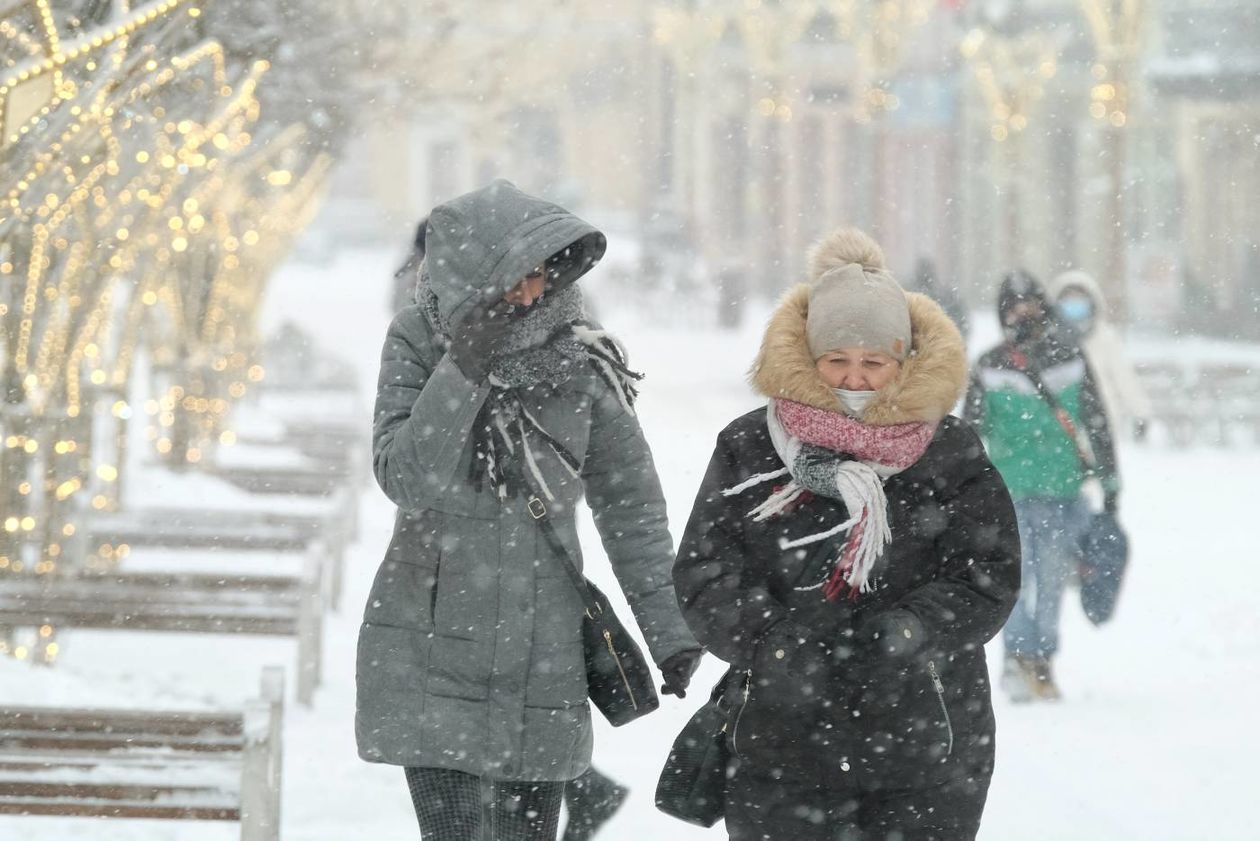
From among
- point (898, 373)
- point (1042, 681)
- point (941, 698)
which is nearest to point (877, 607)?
point (941, 698)

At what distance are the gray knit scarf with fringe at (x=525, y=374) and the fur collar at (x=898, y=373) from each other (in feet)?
1.12

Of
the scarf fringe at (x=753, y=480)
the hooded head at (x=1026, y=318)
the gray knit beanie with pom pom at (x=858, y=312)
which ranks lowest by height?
the scarf fringe at (x=753, y=480)

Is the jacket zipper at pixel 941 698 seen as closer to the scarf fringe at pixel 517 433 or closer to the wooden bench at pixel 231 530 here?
the scarf fringe at pixel 517 433

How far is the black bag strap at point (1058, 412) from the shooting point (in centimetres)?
765

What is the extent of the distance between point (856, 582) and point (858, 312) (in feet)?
1.53

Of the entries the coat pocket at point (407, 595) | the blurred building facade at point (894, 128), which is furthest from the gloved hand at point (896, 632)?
the blurred building facade at point (894, 128)

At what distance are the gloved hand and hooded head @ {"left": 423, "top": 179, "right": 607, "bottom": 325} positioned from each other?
0.84 metres

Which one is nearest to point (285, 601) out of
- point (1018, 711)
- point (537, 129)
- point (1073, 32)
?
point (1018, 711)

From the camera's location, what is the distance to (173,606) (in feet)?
23.5

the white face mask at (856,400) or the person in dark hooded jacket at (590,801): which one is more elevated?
the white face mask at (856,400)

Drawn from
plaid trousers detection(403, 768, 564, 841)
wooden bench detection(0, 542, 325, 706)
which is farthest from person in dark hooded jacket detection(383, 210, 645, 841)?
wooden bench detection(0, 542, 325, 706)

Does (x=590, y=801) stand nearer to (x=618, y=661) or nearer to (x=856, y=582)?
(x=618, y=661)

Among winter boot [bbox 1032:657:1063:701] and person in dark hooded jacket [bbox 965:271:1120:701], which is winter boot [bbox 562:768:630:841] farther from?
winter boot [bbox 1032:657:1063:701]

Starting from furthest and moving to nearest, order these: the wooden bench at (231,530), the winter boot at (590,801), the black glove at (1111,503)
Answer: the wooden bench at (231,530) → the black glove at (1111,503) → the winter boot at (590,801)
